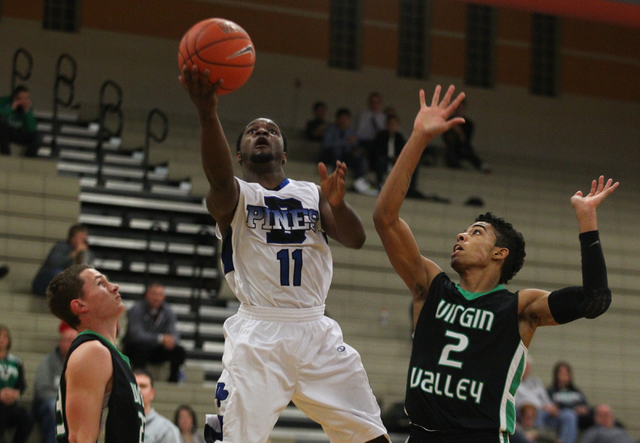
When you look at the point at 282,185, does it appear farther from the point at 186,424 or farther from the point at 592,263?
the point at 186,424

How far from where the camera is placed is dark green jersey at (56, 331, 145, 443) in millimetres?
4219

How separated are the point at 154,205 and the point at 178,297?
5.22 ft

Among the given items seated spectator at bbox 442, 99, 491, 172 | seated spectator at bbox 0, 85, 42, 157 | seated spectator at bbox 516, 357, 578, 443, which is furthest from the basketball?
seated spectator at bbox 442, 99, 491, 172

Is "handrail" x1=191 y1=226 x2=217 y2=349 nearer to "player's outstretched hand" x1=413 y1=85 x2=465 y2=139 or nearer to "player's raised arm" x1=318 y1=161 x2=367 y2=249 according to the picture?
"player's raised arm" x1=318 y1=161 x2=367 y2=249

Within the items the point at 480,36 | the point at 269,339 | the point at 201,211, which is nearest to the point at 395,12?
the point at 480,36

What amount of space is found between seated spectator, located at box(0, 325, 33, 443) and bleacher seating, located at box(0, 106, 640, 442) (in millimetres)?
738

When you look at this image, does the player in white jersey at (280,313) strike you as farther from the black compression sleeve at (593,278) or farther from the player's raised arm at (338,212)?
the black compression sleeve at (593,278)

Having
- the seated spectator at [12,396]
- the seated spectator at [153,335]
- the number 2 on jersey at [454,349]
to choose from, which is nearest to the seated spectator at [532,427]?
the seated spectator at [153,335]

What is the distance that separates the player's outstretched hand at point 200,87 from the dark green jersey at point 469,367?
4.93 ft

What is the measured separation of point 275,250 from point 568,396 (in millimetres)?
7556

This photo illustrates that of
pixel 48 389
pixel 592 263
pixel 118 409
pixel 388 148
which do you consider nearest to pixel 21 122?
pixel 48 389

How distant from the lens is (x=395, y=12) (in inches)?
749

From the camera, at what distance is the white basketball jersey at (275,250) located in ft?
17.0

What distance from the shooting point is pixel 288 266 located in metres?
5.19
